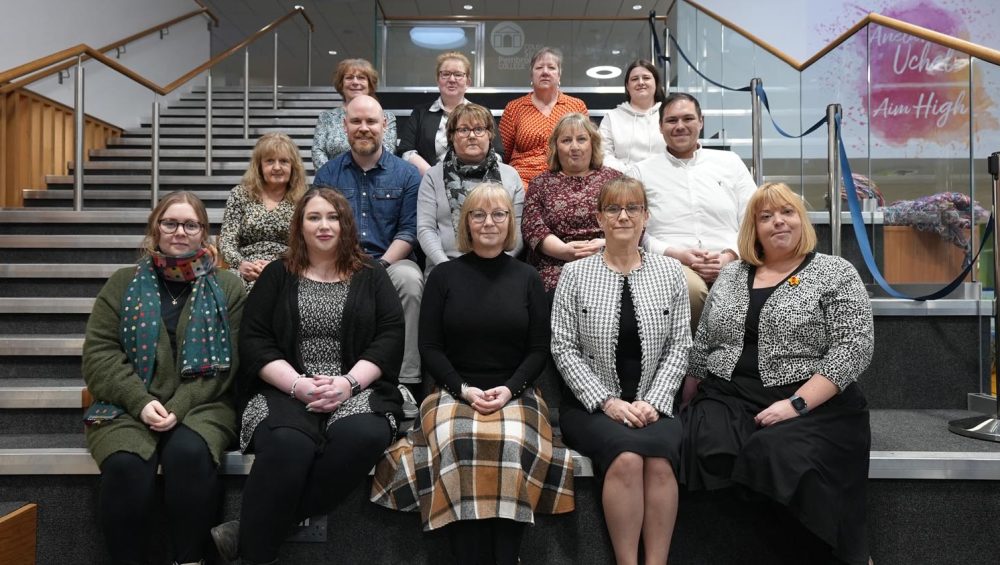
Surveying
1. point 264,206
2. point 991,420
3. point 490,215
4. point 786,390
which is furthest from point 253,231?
point 991,420

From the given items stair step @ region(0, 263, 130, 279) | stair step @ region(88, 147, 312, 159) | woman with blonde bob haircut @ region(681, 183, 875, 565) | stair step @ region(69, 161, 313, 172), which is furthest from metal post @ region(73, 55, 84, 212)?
woman with blonde bob haircut @ region(681, 183, 875, 565)

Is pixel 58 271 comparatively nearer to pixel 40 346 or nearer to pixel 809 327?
pixel 40 346

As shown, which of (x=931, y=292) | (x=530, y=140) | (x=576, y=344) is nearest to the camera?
(x=576, y=344)

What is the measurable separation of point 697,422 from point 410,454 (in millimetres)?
842

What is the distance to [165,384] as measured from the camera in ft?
6.82

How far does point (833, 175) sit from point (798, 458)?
1.72 m

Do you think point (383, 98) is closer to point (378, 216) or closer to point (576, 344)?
point (378, 216)

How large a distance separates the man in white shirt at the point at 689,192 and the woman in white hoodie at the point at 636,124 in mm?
553

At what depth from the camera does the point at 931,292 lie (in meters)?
2.89

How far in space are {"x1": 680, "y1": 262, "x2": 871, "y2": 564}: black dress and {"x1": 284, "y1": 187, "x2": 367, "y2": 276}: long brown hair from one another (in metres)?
1.16

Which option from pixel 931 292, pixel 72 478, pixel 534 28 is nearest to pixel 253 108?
pixel 534 28

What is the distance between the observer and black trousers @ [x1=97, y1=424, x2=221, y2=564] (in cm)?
190

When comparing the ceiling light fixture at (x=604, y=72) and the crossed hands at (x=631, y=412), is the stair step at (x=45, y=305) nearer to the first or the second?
the crossed hands at (x=631, y=412)

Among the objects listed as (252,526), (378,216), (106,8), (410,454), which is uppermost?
(106,8)
